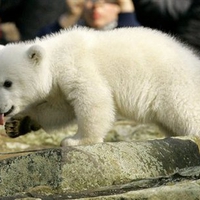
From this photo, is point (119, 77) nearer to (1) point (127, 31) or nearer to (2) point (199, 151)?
(1) point (127, 31)

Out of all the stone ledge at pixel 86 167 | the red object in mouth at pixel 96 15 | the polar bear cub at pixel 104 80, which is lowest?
the red object in mouth at pixel 96 15

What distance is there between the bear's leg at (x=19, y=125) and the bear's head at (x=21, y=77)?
0.25 metres

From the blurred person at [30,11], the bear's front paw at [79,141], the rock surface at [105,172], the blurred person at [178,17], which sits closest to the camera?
the rock surface at [105,172]

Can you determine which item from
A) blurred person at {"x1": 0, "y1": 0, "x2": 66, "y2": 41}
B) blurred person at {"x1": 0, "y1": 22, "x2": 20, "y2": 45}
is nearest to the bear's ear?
blurred person at {"x1": 0, "y1": 22, "x2": 20, "y2": 45}

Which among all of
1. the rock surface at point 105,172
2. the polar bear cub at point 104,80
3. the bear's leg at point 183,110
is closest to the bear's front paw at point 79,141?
the polar bear cub at point 104,80

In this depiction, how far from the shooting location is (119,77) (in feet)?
20.6

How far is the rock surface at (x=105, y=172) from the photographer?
4301mm

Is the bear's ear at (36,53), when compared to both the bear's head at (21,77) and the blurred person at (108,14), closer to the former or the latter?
the bear's head at (21,77)

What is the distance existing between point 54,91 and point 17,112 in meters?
0.36

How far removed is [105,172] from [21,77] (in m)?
2.01

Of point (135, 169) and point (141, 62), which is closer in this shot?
point (135, 169)

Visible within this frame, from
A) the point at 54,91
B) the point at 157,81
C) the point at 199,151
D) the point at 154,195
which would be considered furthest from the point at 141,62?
the point at 154,195

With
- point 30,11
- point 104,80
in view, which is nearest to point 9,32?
point 30,11

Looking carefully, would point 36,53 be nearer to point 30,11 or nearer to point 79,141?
point 79,141
